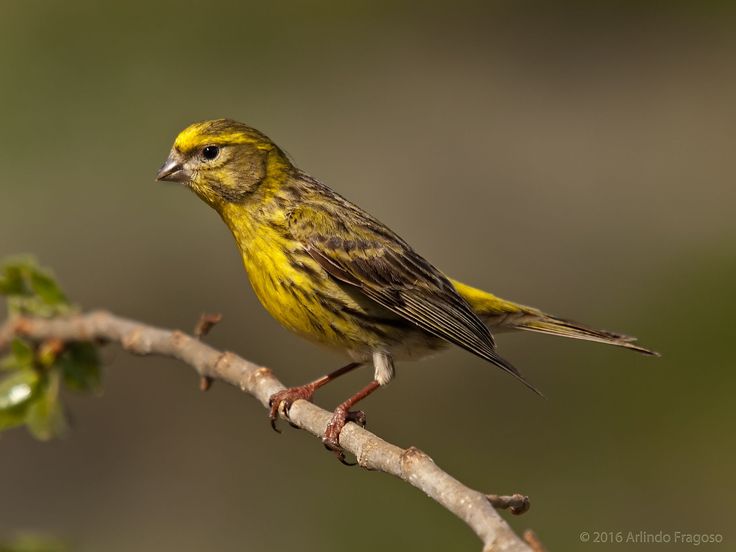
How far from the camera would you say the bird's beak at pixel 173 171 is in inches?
176

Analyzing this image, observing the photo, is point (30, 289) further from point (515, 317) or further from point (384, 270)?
point (515, 317)

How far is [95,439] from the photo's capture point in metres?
8.80

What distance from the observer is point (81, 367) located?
14.0ft

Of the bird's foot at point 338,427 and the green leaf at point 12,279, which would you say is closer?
the bird's foot at point 338,427

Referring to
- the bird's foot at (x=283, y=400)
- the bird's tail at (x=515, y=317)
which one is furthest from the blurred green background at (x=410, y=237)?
the bird's foot at (x=283, y=400)

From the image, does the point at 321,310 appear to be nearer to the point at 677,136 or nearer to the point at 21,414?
the point at 21,414

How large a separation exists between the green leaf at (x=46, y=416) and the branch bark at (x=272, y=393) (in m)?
0.22

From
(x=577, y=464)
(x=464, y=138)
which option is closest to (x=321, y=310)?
(x=577, y=464)

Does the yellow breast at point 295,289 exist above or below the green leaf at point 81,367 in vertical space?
above

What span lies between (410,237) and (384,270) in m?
6.85

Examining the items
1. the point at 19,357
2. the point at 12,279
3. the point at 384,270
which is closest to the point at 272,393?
the point at 19,357

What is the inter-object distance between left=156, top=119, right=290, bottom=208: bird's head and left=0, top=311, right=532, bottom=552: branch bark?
74cm

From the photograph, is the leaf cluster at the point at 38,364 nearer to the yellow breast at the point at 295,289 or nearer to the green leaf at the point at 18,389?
the green leaf at the point at 18,389

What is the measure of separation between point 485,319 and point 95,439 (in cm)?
474
